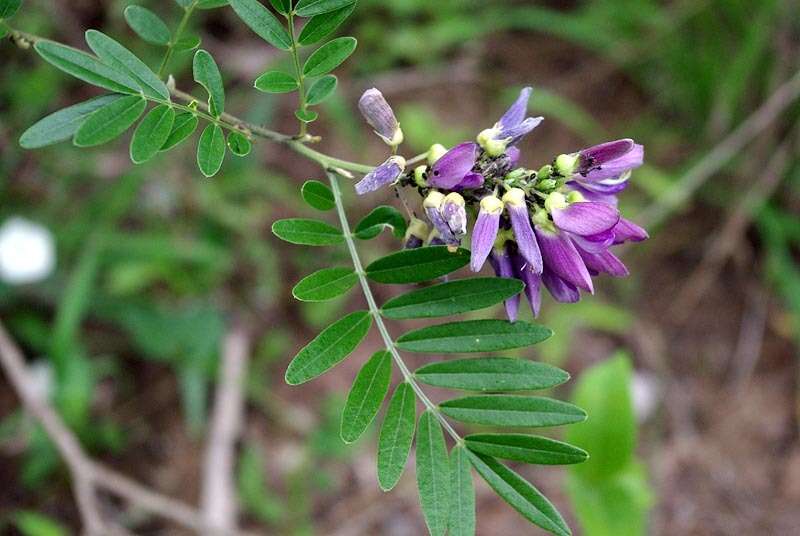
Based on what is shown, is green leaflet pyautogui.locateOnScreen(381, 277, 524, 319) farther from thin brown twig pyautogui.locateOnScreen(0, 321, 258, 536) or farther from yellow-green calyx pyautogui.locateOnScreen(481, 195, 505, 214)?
→ thin brown twig pyautogui.locateOnScreen(0, 321, 258, 536)

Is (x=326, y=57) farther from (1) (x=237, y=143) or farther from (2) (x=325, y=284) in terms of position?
(2) (x=325, y=284)

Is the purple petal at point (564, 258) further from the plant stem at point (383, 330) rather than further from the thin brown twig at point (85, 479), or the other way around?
the thin brown twig at point (85, 479)

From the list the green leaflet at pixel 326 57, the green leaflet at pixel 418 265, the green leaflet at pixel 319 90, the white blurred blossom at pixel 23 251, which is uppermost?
the white blurred blossom at pixel 23 251

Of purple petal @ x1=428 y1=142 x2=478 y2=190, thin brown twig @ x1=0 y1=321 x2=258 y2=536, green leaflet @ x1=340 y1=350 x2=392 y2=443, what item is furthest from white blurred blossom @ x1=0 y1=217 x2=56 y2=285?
purple petal @ x1=428 y1=142 x2=478 y2=190

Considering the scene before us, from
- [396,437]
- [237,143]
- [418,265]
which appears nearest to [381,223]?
[418,265]

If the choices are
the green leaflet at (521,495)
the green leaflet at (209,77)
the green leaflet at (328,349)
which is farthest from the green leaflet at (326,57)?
the green leaflet at (521,495)

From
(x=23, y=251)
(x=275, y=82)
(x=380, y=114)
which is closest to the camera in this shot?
(x=275, y=82)

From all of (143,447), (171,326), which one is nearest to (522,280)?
(171,326)
